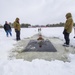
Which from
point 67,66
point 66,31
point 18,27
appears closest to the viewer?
point 67,66

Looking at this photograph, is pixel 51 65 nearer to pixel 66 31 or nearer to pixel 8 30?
pixel 66 31

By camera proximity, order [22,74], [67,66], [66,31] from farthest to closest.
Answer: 1. [66,31]
2. [67,66]
3. [22,74]

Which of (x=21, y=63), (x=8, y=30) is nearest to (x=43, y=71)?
(x=21, y=63)

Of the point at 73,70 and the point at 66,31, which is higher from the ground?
the point at 66,31

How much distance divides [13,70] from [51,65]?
123 cm

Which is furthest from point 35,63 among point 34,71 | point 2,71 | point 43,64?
point 2,71

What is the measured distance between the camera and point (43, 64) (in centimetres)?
528

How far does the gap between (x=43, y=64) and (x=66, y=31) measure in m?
4.20

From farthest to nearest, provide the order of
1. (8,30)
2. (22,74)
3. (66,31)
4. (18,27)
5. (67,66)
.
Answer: (8,30) < (18,27) < (66,31) < (67,66) < (22,74)

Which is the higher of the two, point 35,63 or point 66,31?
point 66,31

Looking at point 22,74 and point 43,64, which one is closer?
point 22,74

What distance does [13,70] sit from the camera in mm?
4730

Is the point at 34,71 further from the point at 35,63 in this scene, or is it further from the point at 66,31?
the point at 66,31

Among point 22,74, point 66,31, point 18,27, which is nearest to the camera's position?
point 22,74
